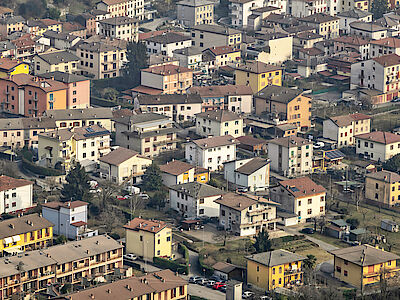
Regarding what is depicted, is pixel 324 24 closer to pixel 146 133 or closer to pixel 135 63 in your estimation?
pixel 135 63

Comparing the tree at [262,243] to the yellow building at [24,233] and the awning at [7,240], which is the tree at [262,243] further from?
the awning at [7,240]

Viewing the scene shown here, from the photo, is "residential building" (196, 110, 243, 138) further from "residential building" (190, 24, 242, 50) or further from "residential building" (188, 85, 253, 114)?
"residential building" (190, 24, 242, 50)

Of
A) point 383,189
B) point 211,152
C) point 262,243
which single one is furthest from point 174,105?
point 262,243

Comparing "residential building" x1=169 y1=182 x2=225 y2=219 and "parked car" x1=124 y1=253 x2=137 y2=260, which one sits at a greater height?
"residential building" x1=169 y1=182 x2=225 y2=219

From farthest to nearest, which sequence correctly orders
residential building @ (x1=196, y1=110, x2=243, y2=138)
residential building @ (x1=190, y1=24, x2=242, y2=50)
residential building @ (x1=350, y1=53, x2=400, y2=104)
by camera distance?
residential building @ (x1=190, y1=24, x2=242, y2=50)
residential building @ (x1=350, y1=53, x2=400, y2=104)
residential building @ (x1=196, y1=110, x2=243, y2=138)

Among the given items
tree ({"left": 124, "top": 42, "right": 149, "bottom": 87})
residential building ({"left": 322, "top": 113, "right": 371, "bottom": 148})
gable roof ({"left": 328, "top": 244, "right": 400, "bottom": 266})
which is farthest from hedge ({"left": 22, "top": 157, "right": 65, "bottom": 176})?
gable roof ({"left": 328, "top": 244, "right": 400, "bottom": 266})

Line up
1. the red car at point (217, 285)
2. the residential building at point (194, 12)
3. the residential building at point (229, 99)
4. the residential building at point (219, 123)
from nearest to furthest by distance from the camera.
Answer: the red car at point (217, 285), the residential building at point (219, 123), the residential building at point (229, 99), the residential building at point (194, 12)

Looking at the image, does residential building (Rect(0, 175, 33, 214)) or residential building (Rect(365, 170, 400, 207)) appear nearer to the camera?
residential building (Rect(0, 175, 33, 214))

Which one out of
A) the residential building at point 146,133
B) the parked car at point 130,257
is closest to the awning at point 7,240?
the parked car at point 130,257
